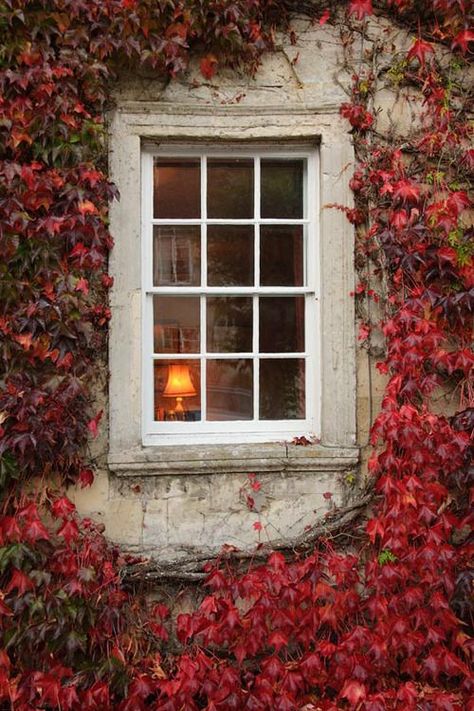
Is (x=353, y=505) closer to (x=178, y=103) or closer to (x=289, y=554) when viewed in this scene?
→ (x=289, y=554)

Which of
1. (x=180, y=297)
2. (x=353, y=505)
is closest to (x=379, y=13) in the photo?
(x=180, y=297)

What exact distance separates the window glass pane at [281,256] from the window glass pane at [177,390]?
2.43 ft

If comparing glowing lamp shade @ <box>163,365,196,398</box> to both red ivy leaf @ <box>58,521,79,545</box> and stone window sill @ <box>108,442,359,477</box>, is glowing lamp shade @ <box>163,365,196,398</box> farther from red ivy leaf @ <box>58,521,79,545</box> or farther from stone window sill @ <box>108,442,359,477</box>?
red ivy leaf @ <box>58,521,79,545</box>

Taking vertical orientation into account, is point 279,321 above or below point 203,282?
below

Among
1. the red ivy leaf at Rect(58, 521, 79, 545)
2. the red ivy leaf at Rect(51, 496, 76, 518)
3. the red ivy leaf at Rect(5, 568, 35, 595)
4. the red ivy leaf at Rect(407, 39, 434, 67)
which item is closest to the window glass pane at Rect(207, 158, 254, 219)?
the red ivy leaf at Rect(407, 39, 434, 67)

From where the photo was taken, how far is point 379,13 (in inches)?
167

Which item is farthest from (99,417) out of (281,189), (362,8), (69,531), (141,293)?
(362,8)

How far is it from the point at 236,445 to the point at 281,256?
125 cm

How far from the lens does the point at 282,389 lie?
14.4ft

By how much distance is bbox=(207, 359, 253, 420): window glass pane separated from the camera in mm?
4367

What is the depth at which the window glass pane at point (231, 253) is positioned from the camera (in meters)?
4.36

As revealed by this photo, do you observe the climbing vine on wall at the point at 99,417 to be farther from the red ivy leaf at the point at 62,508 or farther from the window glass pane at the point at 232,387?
the window glass pane at the point at 232,387

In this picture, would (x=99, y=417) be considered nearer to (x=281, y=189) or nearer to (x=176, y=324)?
(x=176, y=324)

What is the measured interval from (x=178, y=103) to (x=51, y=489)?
8.03 ft
